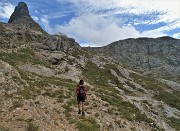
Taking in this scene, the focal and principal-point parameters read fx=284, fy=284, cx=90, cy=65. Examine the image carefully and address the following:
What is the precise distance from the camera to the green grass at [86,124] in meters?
27.1

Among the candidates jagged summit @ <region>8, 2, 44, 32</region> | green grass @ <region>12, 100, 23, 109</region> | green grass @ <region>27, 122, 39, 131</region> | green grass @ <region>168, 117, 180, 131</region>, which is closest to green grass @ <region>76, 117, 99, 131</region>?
green grass @ <region>27, 122, 39, 131</region>

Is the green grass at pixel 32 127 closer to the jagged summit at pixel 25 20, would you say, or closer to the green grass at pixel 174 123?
the green grass at pixel 174 123

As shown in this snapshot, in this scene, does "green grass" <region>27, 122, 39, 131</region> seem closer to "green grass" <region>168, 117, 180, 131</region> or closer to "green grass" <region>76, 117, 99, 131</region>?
"green grass" <region>76, 117, 99, 131</region>

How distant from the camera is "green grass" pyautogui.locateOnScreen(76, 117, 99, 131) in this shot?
27109 mm

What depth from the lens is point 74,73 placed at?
67000 millimetres

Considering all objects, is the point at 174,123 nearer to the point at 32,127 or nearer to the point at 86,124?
the point at 86,124

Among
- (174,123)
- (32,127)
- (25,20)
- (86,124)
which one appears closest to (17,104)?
(32,127)

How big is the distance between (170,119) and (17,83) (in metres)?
26.1

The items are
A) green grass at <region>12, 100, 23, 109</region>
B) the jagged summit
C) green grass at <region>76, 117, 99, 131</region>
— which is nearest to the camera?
green grass at <region>76, 117, 99, 131</region>

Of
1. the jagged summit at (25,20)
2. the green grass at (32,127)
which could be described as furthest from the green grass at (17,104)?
the jagged summit at (25,20)

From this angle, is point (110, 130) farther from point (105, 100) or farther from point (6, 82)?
point (6, 82)

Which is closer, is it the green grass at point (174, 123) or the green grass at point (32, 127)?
the green grass at point (32, 127)

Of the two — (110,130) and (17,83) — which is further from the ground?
(17,83)

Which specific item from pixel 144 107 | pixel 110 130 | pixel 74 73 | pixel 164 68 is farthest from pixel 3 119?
pixel 164 68
